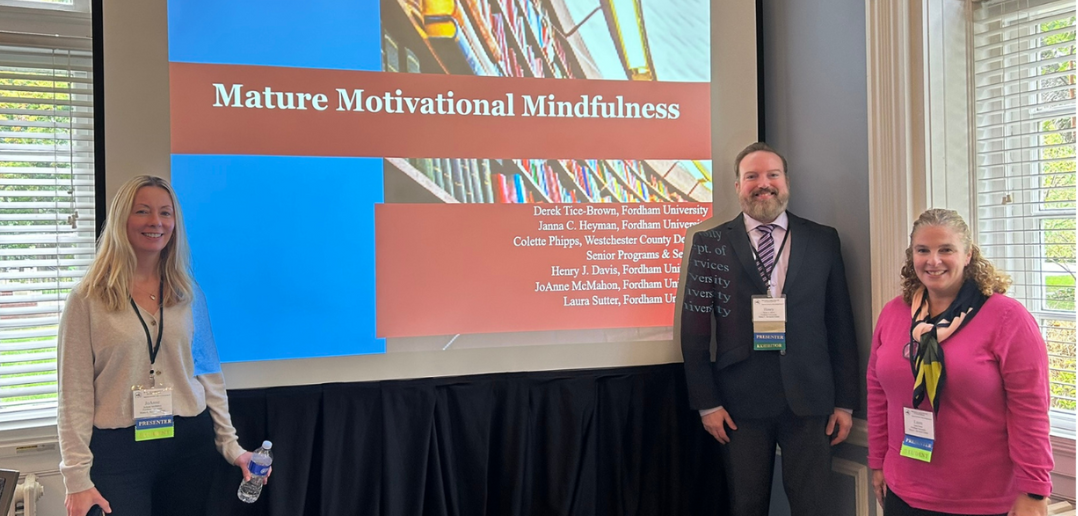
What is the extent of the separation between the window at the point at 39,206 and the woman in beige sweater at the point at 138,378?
27.0 inches

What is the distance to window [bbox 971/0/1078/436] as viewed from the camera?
6.89ft

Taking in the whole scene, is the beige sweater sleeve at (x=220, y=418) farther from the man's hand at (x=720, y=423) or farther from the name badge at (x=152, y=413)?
the man's hand at (x=720, y=423)

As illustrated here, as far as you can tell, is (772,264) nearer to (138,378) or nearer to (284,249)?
(284,249)

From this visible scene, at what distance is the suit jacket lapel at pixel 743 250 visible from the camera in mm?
2443

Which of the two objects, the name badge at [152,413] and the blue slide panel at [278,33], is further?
the blue slide panel at [278,33]

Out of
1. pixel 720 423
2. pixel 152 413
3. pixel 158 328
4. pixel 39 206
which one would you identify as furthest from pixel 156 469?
pixel 720 423

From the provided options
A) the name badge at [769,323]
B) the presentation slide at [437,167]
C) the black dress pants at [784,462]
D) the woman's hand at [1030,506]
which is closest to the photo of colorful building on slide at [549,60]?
the presentation slide at [437,167]

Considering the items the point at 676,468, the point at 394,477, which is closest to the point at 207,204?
the point at 394,477

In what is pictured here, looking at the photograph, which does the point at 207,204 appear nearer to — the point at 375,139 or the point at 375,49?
the point at 375,139

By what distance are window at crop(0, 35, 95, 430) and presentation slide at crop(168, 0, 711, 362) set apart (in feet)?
1.85

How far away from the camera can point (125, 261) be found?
1.94 m

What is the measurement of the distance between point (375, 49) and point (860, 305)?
2.02m

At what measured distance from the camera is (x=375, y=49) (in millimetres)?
2465

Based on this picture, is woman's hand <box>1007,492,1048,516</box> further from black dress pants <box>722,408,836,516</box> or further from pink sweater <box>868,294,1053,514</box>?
black dress pants <box>722,408,836,516</box>
